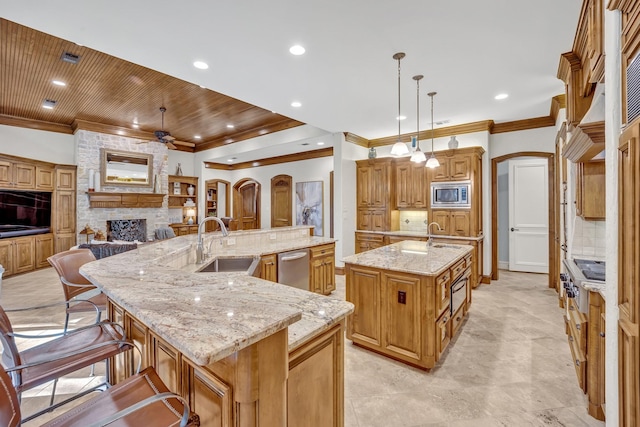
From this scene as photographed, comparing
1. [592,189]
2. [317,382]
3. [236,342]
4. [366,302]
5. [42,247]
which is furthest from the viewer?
[42,247]

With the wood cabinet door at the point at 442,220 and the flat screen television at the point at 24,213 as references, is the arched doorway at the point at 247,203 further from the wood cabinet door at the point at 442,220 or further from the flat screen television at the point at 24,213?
the wood cabinet door at the point at 442,220

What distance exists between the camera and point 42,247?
5.94m

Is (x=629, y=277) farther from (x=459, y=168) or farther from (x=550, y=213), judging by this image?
(x=550, y=213)

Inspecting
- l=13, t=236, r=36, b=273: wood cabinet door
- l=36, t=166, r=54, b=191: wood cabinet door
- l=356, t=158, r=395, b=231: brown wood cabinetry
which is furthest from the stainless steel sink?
l=36, t=166, r=54, b=191: wood cabinet door

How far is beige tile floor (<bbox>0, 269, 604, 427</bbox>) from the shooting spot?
6.27 feet

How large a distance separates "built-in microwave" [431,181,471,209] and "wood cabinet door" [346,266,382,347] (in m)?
3.15

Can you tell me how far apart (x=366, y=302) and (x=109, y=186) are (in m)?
6.86

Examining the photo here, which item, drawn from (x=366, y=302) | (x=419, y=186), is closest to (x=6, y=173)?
(x=366, y=302)

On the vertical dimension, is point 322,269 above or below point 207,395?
below

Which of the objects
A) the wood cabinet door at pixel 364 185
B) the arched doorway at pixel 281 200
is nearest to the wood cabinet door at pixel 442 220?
the wood cabinet door at pixel 364 185

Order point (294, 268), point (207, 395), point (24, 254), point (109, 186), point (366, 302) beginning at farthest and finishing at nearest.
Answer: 1. point (109, 186)
2. point (24, 254)
3. point (294, 268)
4. point (366, 302)
5. point (207, 395)

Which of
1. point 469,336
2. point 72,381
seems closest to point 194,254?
point 72,381

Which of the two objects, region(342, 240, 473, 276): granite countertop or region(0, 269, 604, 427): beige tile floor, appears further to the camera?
region(342, 240, 473, 276): granite countertop

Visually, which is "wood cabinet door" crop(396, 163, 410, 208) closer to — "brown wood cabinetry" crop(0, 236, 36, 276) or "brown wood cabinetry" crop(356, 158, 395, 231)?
"brown wood cabinetry" crop(356, 158, 395, 231)
